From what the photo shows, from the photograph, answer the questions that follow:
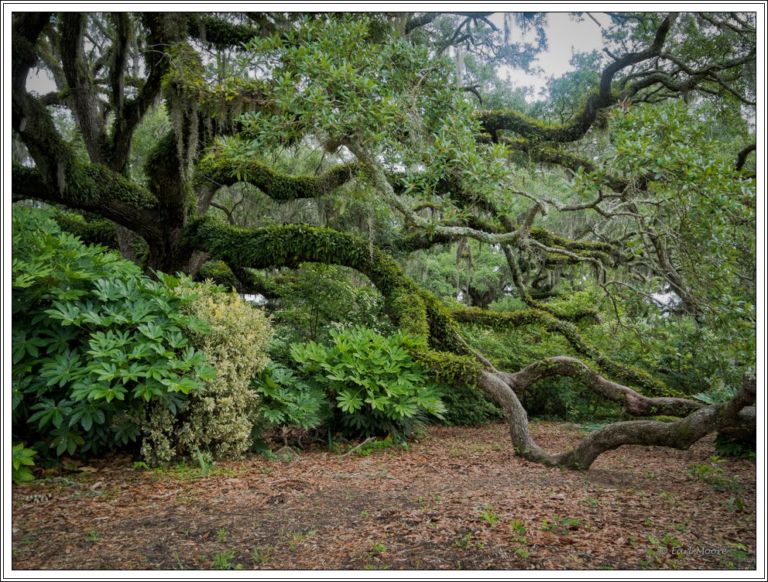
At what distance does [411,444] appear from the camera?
235 inches

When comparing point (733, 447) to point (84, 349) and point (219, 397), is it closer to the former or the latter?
point (219, 397)

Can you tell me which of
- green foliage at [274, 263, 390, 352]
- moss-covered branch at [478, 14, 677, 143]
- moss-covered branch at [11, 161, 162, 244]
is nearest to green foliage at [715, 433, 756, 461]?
green foliage at [274, 263, 390, 352]

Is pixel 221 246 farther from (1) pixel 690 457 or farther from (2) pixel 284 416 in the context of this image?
(1) pixel 690 457

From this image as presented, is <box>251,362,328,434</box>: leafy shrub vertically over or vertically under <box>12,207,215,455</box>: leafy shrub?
under

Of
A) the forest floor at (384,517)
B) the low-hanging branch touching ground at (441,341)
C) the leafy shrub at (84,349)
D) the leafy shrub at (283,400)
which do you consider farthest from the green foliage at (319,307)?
A: the leafy shrub at (84,349)

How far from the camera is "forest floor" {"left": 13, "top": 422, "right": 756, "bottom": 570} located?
2670 millimetres

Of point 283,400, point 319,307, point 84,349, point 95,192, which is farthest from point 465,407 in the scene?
point 95,192

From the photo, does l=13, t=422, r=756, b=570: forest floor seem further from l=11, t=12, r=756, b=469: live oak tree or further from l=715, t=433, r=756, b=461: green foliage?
l=11, t=12, r=756, b=469: live oak tree

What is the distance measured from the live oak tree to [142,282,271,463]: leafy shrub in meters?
1.67

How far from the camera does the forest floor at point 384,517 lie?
2.67m

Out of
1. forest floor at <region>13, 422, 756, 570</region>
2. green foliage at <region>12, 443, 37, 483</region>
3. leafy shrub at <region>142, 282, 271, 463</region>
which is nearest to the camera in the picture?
forest floor at <region>13, 422, 756, 570</region>

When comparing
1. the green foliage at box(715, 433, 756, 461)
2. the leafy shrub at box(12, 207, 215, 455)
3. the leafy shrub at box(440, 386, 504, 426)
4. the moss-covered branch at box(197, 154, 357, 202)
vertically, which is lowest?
the leafy shrub at box(440, 386, 504, 426)

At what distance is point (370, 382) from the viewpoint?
564 cm

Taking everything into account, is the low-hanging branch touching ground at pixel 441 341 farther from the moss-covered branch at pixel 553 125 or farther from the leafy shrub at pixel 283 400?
the moss-covered branch at pixel 553 125
